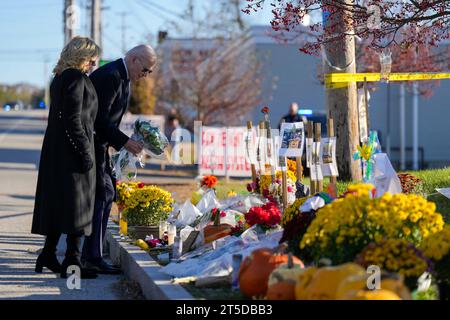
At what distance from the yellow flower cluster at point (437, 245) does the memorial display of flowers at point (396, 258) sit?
0.20 meters

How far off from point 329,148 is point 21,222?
6414 millimetres

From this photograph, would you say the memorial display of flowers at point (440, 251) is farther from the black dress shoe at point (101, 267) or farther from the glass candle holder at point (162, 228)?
the glass candle holder at point (162, 228)

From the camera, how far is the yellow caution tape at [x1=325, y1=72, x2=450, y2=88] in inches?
480

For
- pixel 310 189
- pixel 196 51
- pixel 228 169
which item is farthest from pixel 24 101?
pixel 310 189

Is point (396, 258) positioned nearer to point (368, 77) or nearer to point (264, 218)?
point (264, 218)

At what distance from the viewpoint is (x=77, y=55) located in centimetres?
811

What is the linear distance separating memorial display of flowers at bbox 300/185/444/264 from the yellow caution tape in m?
5.76

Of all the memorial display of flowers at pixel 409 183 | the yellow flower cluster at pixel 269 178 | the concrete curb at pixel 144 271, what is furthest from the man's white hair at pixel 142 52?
the memorial display of flowers at pixel 409 183

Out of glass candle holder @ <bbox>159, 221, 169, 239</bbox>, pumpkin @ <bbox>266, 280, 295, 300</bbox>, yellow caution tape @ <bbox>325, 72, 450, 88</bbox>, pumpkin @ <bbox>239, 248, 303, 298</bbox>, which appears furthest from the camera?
yellow caution tape @ <bbox>325, 72, 450, 88</bbox>

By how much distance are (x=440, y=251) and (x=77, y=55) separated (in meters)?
3.80

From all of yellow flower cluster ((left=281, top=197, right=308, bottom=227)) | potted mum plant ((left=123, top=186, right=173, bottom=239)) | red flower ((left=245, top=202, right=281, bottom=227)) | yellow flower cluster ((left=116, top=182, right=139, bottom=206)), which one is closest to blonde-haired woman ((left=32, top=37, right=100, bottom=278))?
red flower ((left=245, top=202, right=281, bottom=227))

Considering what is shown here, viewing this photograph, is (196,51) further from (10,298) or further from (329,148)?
(10,298)

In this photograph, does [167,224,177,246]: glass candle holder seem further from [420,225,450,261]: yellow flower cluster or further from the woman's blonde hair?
[420,225,450,261]: yellow flower cluster

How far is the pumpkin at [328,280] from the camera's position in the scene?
5500mm
